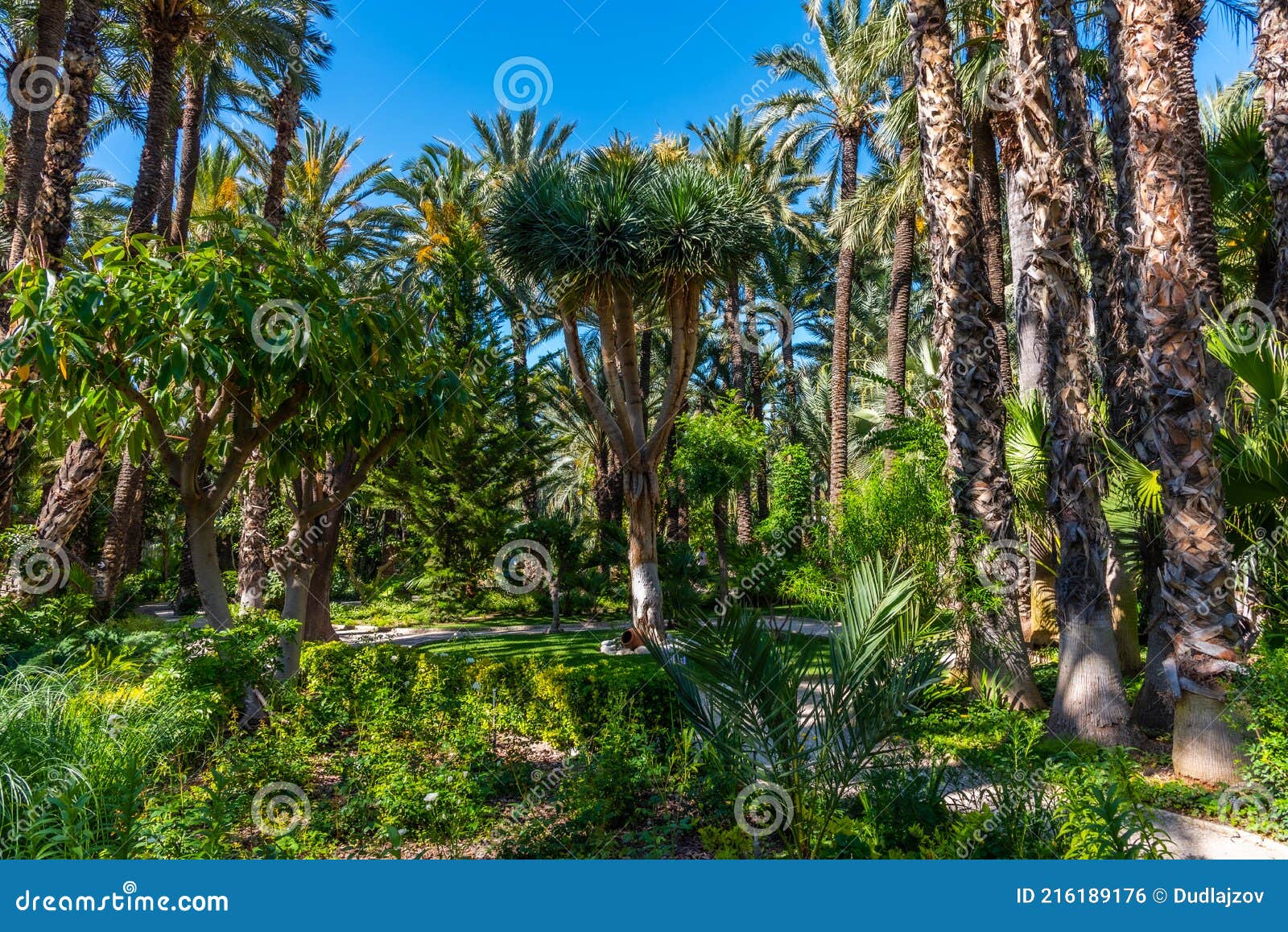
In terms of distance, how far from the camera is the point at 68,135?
955 centimetres

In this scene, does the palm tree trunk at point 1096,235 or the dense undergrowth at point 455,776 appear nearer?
the dense undergrowth at point 455,776

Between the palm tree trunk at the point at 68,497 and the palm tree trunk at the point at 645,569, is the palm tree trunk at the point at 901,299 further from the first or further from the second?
the palm tree trunk at the point at 68,497

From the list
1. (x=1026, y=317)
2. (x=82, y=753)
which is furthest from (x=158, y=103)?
(x=1026, y=317)

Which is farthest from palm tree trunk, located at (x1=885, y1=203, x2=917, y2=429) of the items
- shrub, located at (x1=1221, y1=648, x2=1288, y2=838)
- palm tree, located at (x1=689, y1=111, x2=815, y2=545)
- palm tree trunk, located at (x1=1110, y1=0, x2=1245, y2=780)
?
shrub, located at (x1=1221, y1=648, x2=1288, y2=838)

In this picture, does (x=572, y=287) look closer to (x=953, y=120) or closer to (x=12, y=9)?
(x=953, y=120)

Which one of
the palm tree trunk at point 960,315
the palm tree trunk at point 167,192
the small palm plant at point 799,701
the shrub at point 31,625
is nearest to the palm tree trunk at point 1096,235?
the palm tree trunk at point 960,315

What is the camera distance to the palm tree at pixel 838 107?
20.6 meters

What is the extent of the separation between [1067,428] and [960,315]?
170 centimetres

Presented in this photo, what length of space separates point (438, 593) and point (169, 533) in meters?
13.2

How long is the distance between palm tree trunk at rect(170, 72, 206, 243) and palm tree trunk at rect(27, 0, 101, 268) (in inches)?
187

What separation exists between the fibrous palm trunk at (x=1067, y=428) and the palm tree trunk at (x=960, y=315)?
0.63 meters

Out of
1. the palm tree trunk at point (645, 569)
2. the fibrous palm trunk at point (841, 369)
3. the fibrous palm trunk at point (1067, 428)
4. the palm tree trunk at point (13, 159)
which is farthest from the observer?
the fibrous palm trunk at point (841, 369)

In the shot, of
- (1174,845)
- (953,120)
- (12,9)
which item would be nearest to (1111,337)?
(953,120)

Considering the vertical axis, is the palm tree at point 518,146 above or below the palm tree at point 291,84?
above
